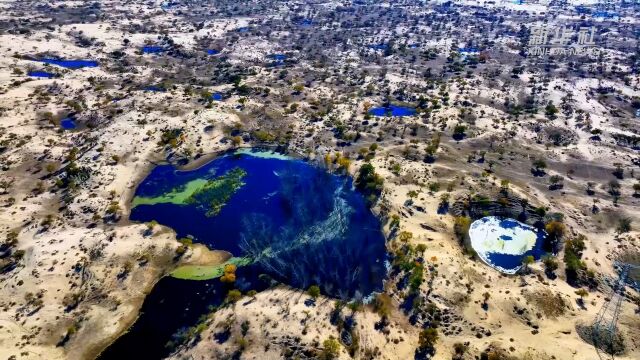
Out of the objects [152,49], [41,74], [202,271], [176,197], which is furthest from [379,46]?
[202,271]

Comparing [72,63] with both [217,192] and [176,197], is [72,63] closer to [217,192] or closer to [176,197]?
[176,197]

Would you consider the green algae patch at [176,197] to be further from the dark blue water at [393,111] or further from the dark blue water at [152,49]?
the dark blue water at [152,49]

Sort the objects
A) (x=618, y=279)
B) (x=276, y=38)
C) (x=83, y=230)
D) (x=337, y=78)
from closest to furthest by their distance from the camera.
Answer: (x=618, y=279) < (x=83, y=230) < (x=337, y=78) < (x=276, y=38)

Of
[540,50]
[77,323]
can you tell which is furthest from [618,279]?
[540,50]

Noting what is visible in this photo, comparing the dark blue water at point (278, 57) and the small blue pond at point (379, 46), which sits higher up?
the dark blue water at point (278, 57)

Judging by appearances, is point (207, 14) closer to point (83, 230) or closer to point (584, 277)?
point (83, 230)

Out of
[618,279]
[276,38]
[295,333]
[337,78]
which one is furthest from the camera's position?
[276,38]

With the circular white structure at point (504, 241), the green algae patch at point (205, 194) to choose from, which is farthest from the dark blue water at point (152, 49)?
the circular white structure at point (504, 241)
